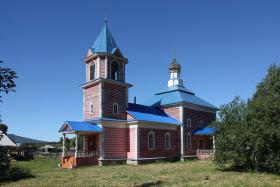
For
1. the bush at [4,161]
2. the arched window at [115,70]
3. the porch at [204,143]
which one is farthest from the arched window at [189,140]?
the bush at [4,161]

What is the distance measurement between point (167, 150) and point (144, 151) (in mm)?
3724

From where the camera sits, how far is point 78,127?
27.8 metres

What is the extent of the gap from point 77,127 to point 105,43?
28.5ft

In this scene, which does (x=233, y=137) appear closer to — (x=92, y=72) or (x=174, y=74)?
(x=92, y=72)

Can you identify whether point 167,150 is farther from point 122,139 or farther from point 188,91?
point 188,91

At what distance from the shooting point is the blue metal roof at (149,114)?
103ft

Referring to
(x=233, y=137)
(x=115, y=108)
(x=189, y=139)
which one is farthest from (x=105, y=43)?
(x=233, y=137)

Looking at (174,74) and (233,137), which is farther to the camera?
(174,74)

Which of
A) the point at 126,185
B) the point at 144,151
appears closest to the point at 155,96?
the point at 144,151

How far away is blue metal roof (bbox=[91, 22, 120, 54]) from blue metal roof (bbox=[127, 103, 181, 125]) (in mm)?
5951

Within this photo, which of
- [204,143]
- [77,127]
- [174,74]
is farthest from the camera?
[174,74]

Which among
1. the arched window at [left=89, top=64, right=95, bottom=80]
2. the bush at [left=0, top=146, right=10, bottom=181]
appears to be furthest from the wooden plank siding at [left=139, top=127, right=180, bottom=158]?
the bush at [left=0, top=146, right=10, bottom=181]

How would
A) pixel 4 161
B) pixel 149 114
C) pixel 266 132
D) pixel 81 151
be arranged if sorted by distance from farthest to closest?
1. pixel 149 114
2. pixel 81 151
3. pixel 266 132
4. pixel 4 161

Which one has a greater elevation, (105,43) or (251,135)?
(105,43)
